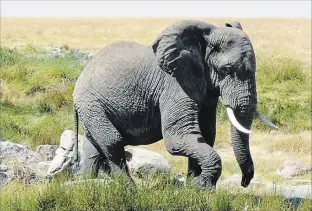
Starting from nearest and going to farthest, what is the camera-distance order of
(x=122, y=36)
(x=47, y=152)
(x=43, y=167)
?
(x=43, y=167) < (x=47, y=152) < (x=122, y=36)

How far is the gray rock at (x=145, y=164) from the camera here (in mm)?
8859

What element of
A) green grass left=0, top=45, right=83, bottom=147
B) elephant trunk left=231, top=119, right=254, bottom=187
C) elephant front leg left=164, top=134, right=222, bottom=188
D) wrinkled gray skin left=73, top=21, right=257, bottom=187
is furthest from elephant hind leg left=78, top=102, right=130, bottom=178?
green grass left=0, top=45, right=83, bottom=147

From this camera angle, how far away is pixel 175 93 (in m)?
6.51

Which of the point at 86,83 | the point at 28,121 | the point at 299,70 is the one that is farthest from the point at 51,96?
the point at 86,83

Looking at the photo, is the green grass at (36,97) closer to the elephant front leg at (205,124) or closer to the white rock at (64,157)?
the white rock at (64,157)

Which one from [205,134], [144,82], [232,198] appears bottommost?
[232,198]

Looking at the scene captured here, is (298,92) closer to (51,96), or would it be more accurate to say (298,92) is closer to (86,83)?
(51,96)

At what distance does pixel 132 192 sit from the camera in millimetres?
6344

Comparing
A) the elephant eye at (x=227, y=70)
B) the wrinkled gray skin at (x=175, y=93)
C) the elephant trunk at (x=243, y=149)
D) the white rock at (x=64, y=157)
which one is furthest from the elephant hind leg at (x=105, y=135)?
the white rock at (x=64, y=157)

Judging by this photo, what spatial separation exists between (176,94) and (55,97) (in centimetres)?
928

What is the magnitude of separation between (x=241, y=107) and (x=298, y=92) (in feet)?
38.6

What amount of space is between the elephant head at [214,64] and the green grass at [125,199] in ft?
2.25

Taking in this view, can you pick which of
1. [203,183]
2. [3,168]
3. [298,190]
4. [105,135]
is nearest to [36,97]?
[3,168]

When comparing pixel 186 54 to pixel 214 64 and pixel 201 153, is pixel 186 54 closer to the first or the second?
pixel 214 64
